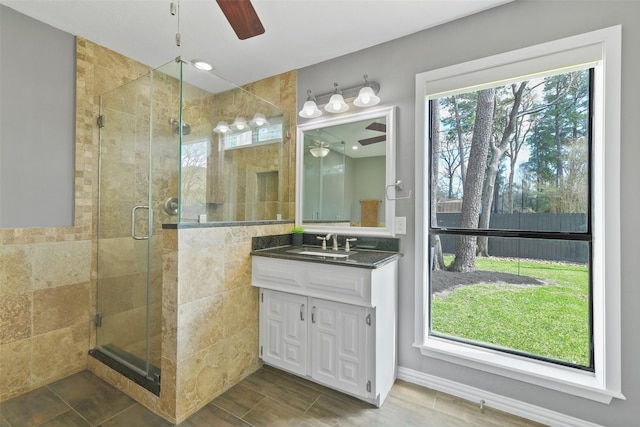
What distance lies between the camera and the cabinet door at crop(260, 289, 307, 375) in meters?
1.86

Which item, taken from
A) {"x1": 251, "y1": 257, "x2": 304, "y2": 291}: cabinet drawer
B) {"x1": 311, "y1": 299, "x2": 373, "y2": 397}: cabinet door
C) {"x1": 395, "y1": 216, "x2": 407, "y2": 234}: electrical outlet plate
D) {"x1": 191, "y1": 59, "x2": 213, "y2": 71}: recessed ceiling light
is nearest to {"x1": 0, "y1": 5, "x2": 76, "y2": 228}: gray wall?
{"x1": 191, "y1": 59, "x2": 213, "y2": 71}: recessed ceiling light

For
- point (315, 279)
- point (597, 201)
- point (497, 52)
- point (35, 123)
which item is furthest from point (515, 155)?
point (35, 123)

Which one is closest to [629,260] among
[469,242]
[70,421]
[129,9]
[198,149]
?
[469,242]

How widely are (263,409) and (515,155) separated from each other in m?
2.25

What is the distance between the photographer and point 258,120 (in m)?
2.52

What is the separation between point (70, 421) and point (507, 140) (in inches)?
123

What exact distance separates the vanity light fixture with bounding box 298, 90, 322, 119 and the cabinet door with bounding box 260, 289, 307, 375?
1480mm

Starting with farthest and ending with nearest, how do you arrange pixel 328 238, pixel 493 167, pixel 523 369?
pixel 328 238
pixel 493 167
pixel 523 369

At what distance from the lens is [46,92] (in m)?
1.92

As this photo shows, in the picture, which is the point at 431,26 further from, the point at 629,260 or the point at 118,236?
the point at 118,236

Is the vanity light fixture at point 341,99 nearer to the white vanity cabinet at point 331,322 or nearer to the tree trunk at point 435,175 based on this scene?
the tree trunk at point 435,175

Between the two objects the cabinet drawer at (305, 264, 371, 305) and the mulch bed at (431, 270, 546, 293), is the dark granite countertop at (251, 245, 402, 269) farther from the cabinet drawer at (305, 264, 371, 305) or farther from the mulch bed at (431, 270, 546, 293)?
the mulch bed at (431, 270, 546, 293)

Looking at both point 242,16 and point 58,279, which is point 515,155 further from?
point 58,279

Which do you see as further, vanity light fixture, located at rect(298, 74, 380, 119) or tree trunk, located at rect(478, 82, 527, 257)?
vanity light fixture, located at rect(298, 74, 380, 119)
